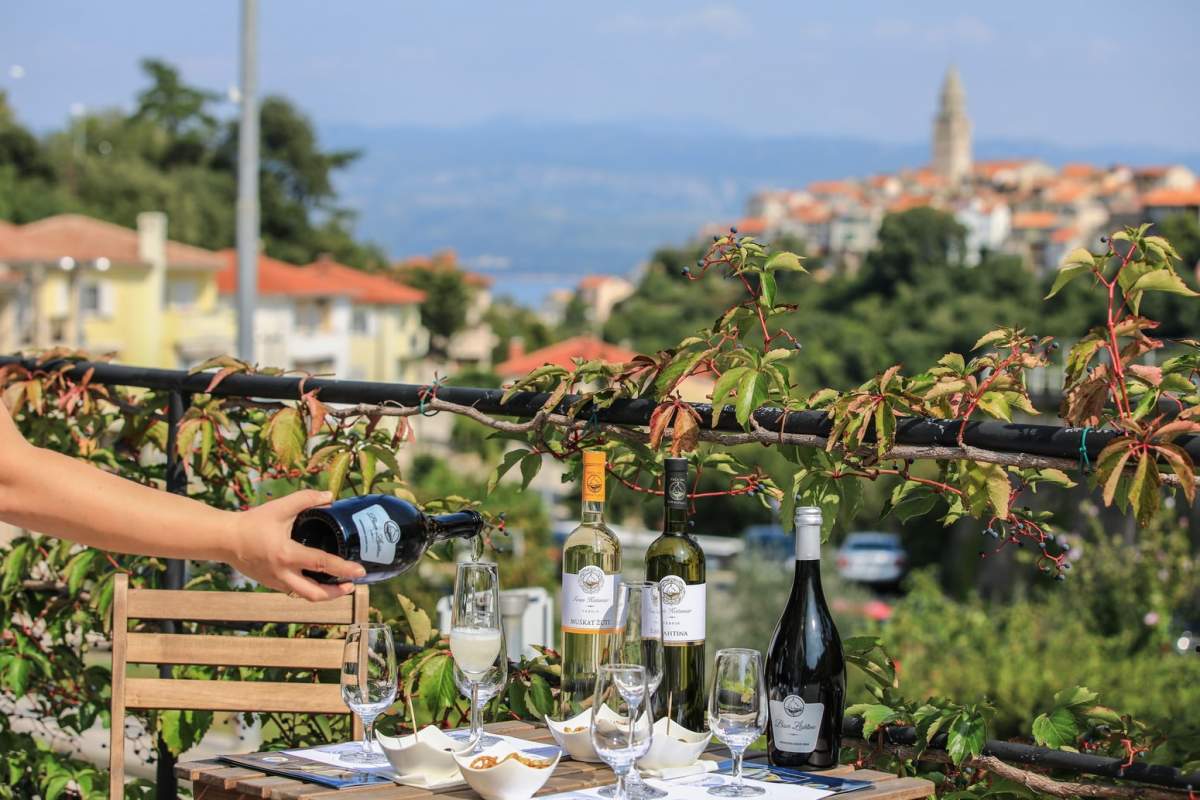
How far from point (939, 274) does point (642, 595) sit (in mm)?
79967

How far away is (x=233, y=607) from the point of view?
2.97 meters

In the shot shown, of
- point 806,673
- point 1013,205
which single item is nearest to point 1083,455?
point 806,673

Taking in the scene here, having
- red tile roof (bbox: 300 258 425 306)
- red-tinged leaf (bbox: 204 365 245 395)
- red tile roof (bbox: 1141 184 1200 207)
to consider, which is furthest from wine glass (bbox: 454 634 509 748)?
red tile roof (bbox: 1141 184 1200 207)

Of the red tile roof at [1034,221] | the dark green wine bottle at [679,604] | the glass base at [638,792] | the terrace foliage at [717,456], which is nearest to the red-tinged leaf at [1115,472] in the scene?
the terrace foliage at [717,456]

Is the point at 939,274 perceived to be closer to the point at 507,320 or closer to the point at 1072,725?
the point at 507,320

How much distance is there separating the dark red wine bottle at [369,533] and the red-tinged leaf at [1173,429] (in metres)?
1.02

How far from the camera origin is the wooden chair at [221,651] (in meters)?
2.90

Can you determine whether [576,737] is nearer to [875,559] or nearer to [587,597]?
[587,597]

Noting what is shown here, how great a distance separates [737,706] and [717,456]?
2.96ft

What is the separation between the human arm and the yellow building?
35338 mm

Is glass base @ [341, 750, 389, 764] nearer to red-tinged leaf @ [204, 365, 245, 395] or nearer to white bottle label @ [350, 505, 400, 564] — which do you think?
white bottle label @ [350, 505, 400, 564]

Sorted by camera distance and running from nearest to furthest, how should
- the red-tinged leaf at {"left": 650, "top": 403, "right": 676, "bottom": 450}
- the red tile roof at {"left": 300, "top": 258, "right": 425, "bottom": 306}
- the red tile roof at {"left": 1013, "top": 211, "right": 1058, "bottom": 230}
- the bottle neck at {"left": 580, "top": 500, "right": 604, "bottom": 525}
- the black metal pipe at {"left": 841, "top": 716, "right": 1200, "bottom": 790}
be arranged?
1. the black metal pipe at {"left": 841, "top": 716, "right": 1200, "bottom": 790}
2. the bottle neck at {"left": 580, "top": 500, "right": 604, "bottom": 525}
3. the red-tinged leaf at {"left": 650, "top": 403, "right": 676, "bottom": 450}
4. the red tile roof at {"left": 300, "top": 258, "right": 425, "bottom": 306}
5. the red tile roof at {"left": 1013, "top": 211, "right": 1058, "bottom": 230}

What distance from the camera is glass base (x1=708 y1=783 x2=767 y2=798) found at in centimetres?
211

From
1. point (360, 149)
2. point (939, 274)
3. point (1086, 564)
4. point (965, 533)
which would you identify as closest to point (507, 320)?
point (360, 149)
